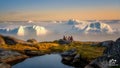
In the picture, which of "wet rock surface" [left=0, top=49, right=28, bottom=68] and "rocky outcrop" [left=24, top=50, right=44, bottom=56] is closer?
"wet rock surface" [left=0, top=49, right=28, bottom=68]

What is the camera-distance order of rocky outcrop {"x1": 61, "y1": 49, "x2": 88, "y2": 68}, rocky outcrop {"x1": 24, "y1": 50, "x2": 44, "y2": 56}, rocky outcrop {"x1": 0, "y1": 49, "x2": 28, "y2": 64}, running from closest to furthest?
rocky outcrop {"x1": 61, "y1": 49, "x2": 88, "y2": 68}
rocky outcrop {"x1": 0, "y1": 49, "x2": 28, "y2": 64}
rocky outcrop {"x1": 24, "y1": 50, "x2": 44, "y2": 56}

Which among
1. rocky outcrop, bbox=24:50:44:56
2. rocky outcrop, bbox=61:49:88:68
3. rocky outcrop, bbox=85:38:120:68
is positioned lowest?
rocky outcrop, bbox=24:50:44:56

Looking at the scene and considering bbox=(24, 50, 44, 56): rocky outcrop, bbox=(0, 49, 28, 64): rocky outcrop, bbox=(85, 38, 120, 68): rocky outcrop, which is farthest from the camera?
bbox=(24, 50, 44, 56): rocky outcrop

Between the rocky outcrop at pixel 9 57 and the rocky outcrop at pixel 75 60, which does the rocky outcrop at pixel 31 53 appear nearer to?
the rocky outcrop at pixel 9 57

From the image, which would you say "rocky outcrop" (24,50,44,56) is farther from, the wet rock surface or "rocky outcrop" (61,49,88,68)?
"rocky outcrop" (61,49,88,68)

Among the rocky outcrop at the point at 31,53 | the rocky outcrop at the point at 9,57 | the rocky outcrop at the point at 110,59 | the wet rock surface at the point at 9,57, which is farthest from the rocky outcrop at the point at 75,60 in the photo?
the rocky outcrop at the point at 31,53

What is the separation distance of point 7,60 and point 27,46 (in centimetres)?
4706

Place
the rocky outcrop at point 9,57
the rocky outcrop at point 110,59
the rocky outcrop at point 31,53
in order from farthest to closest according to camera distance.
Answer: the rocky outcrop at point 31,53 < the rocky outcrop at point 9,57 < the rocky outcrop at point 110,59

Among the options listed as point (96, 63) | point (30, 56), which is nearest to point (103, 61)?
point (96, 63)

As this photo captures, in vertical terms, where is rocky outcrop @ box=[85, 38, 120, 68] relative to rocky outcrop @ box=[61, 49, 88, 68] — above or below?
above

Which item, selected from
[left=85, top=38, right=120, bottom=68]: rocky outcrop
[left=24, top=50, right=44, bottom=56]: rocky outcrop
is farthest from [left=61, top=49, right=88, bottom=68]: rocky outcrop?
[left=24, top=50, right=44, bottom=56]: rocky outcrop

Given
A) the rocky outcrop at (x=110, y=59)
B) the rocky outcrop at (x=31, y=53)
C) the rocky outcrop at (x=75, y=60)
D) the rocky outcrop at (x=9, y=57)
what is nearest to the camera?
the rocky outcrop at (x=110, y=59)

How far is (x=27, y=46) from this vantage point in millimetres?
157750

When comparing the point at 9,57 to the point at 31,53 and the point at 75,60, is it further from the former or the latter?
the point at 75,60
